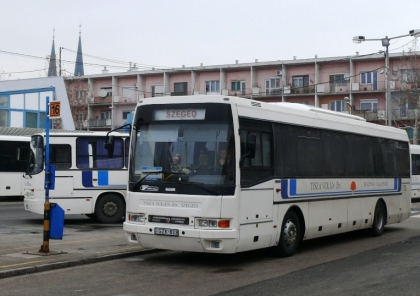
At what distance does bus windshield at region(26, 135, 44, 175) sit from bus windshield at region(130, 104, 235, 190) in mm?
8388

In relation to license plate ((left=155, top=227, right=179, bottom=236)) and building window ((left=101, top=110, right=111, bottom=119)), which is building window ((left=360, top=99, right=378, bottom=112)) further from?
license plate ((left=155, top=227, right=179, bottom=236))

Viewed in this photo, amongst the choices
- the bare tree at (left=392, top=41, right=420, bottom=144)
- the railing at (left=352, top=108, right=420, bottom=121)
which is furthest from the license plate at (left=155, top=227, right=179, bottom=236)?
the railing at (left=352, top=108, right=420, bottom=121)

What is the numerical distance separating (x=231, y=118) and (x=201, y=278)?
292 centimetres

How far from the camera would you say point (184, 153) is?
41.8 feet

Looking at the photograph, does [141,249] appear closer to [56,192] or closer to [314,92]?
[56,192]

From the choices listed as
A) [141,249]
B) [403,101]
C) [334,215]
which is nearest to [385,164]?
[334,215]

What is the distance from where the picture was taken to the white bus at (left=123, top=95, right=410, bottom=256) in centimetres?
1247

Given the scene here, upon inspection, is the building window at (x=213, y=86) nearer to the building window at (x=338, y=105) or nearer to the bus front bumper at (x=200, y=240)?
the building window at (x=338, y=105)

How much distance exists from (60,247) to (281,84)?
2388 inches

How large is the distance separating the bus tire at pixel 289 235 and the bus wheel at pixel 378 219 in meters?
4.86

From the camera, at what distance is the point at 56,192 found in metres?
20.9

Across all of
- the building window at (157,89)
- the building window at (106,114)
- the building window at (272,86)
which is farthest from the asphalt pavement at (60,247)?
the building window at (106,114)

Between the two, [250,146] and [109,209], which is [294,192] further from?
[109,209]

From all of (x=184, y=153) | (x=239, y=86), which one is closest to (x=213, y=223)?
(x=184, y=153)
